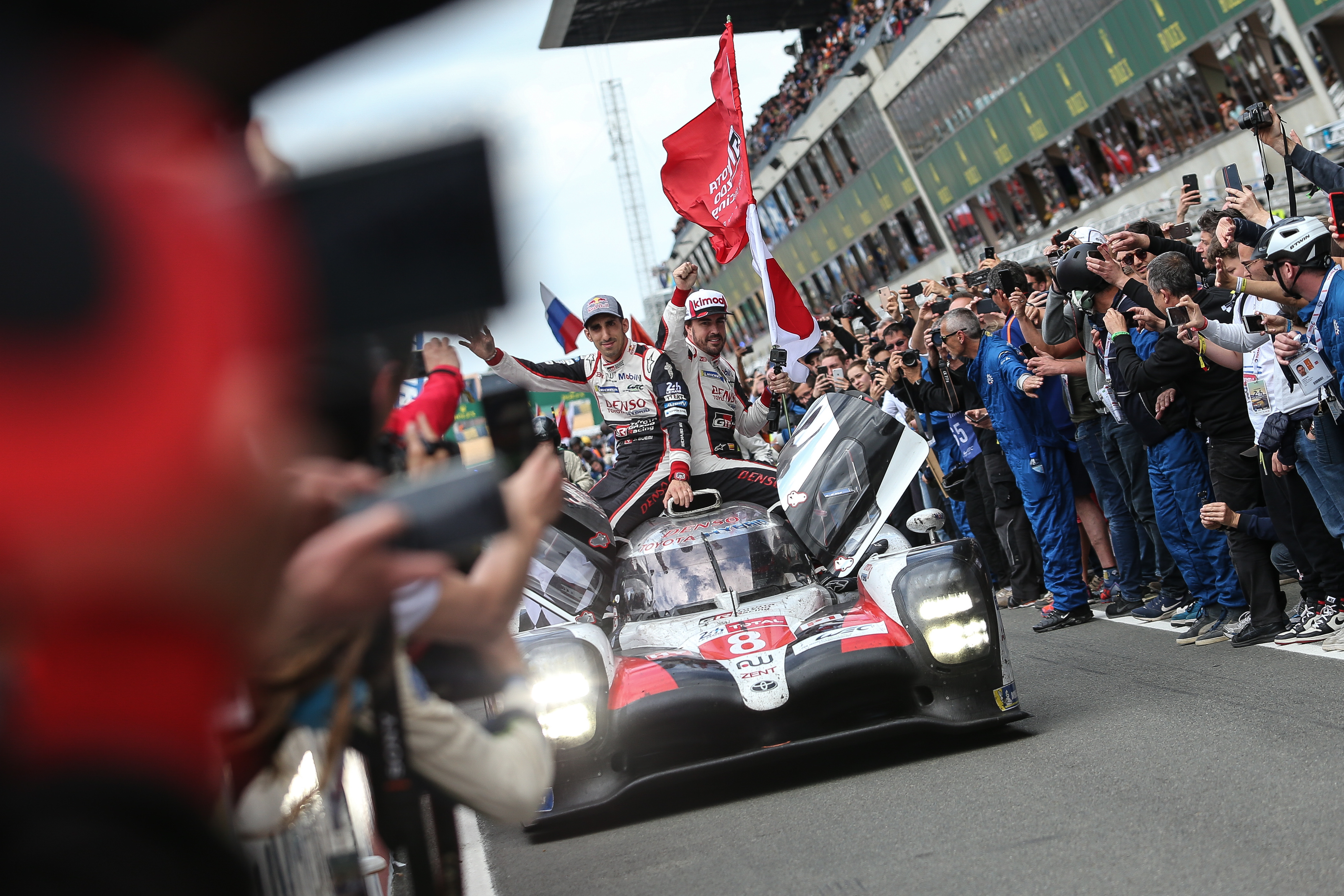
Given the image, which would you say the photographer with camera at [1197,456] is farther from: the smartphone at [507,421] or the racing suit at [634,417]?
the smartphone at [507,421]

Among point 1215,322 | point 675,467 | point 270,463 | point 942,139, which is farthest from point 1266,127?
point 942,139

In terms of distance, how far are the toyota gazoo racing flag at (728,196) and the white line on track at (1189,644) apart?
269 cm

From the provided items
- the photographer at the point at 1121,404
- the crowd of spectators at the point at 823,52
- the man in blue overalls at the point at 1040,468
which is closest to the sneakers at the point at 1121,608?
the photographer at the point at 1121,404

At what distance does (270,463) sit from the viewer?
3.74ft

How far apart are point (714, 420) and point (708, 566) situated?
4.66 feet

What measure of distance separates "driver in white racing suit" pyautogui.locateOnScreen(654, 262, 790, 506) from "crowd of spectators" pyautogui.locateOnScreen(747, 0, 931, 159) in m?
25.2

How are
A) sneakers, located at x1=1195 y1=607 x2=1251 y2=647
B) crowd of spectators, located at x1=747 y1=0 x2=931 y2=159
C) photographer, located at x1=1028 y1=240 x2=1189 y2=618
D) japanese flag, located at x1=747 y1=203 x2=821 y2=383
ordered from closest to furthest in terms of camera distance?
sneakers, located at x1=1195 y1=607 x2=1251 y2=647 → photographer, located at x1=1028 y1=240 x2=1189 y2=618 → japanese flag, located at x1=747 y1=203 x2=821 y2=383 → crowd of spectators, located at x1=747 y1=0 x2=931 y2=159

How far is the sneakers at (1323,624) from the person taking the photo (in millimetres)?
6887

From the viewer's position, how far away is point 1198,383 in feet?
25.5

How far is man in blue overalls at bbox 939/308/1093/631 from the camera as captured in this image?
30.0 feet

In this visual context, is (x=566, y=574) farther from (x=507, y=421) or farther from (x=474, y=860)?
(x=507, y=421)

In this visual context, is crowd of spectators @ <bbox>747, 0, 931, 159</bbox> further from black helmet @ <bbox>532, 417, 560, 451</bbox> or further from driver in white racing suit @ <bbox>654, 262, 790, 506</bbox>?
black helmet @ <bbox>532, 417, 560, 451</bbox>

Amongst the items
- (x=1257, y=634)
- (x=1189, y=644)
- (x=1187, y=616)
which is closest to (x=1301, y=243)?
(x=1257, y=634)

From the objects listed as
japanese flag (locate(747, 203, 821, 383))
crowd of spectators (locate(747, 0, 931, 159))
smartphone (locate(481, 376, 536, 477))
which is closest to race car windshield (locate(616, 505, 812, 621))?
japanese flag (locate(747, 203, 821, 383))
